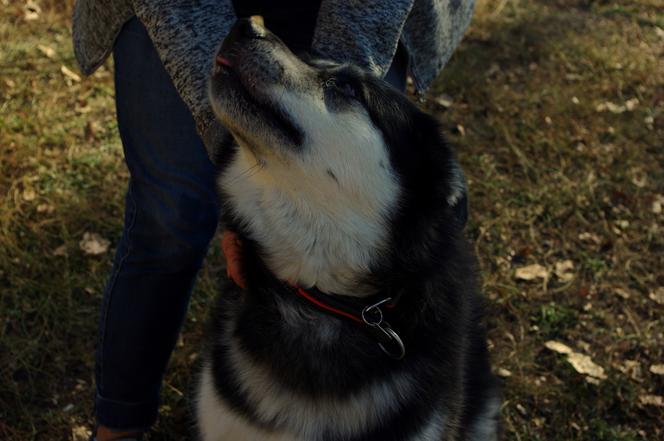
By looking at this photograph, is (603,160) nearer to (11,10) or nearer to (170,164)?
(170,164)

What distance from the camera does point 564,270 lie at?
11.9 ft

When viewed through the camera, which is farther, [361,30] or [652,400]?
[652,400]

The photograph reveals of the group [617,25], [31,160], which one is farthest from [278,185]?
[617,25]

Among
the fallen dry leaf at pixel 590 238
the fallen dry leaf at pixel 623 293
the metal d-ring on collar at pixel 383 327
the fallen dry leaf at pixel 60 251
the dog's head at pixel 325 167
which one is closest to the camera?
the dog's head at pixel 325 167

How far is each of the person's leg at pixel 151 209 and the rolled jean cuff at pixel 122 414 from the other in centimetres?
13

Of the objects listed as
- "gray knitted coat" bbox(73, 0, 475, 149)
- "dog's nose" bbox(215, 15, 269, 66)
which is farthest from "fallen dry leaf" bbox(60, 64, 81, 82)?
"dog's nose" bbox(215, 15, 269, 66)

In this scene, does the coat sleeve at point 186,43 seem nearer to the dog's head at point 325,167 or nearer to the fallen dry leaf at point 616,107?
the dog's head at point 325,167

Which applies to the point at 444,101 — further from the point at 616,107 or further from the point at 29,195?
the point at 29,195

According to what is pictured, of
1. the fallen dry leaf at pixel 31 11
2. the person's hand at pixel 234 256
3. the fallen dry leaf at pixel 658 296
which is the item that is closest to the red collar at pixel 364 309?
the person's hand at pixel 234 256

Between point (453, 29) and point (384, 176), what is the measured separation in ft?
2.71

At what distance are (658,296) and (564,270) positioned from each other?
434mm

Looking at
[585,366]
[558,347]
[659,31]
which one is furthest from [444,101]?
[659,31]

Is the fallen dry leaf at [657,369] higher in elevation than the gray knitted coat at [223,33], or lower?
lower

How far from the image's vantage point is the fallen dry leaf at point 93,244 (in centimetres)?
336
